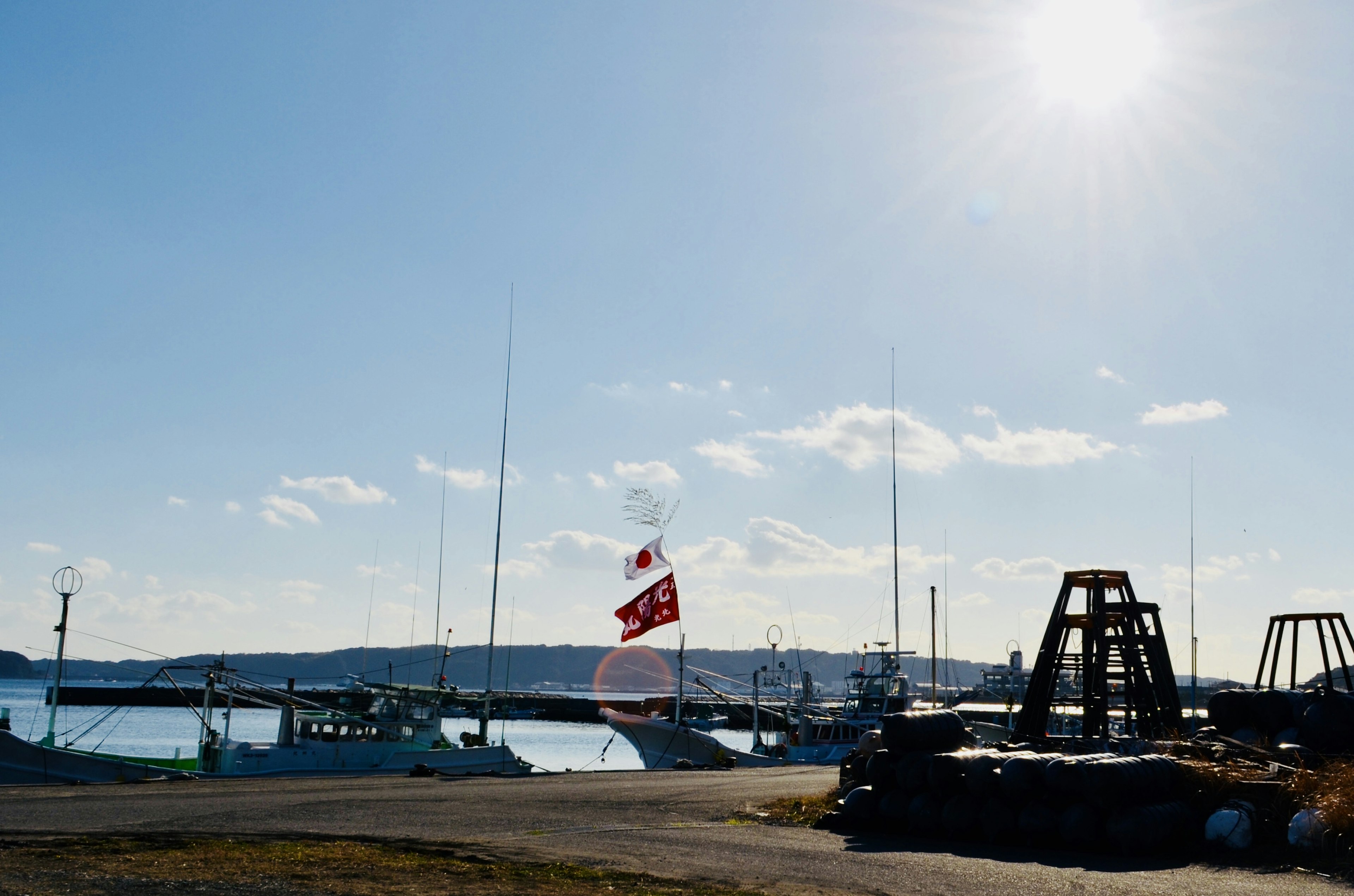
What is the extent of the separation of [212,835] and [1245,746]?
1681cm

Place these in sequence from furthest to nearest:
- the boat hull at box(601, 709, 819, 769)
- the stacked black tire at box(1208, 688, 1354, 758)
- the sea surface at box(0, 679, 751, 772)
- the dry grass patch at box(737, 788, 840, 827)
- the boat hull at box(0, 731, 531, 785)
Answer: the sea surface at box(0, 679, 751, 772), the boat hull at box(601, 709, 819, 769), the boat hull at box(0, 731, 531, 785), the stacked black tire at box(1208, 688, 1354, 758), the dry grass patch at box(737, 788, 840, 827)

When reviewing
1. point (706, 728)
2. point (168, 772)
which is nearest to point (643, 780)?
point (168, 772)

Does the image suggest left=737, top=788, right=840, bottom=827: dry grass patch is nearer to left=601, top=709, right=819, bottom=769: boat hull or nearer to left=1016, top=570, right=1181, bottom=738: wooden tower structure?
left=1016, top=570, right=1181, bottom=738: wooden tower structure

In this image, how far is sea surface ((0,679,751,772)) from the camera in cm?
8388

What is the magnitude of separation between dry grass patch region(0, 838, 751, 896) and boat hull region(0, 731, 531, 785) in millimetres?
16702

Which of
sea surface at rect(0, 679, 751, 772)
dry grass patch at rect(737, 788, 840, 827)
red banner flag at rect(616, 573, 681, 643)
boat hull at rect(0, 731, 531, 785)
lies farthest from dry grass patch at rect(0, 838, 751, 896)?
sea surface at rect(0, 679, 751, 772)

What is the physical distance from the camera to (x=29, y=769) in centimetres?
3250

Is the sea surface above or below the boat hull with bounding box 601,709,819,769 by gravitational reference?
below

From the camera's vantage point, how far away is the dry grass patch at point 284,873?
10.9m

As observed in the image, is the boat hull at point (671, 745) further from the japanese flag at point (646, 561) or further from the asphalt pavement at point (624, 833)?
the asphalt pavement at point (624, 833)

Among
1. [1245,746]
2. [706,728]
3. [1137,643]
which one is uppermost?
[1137,643]

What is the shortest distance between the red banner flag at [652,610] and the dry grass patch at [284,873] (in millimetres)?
24885

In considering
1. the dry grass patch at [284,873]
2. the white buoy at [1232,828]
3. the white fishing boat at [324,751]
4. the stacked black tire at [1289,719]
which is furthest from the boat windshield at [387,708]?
the white buoy at [1232,828]

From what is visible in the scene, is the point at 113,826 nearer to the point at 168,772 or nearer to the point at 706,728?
the point at 168,772
